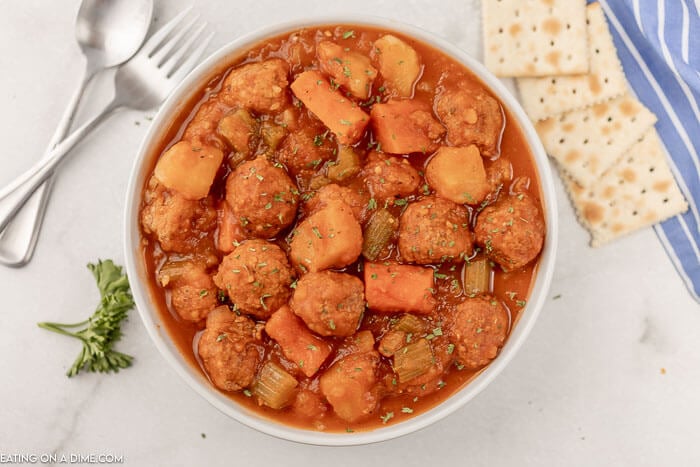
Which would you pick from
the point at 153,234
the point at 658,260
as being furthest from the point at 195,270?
the point at 658,260

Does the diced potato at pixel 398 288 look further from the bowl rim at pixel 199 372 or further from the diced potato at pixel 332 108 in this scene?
the diced potato at pixel 332 108

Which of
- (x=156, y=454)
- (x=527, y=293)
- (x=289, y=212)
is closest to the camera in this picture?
(x=289, y=212)

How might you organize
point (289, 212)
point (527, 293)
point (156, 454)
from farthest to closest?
1. point (156, 454)
2. point (527, 293)
3. point (289, 212)

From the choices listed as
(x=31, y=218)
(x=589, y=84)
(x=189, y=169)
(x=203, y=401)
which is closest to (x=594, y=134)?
(x=589, y=84)

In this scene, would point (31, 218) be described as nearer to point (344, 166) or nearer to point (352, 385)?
point (344, 166)

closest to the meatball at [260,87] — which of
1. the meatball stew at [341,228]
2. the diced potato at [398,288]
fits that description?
the meatball stew at [341,228]

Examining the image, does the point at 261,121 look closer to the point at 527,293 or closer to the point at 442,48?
the point at 442,48
